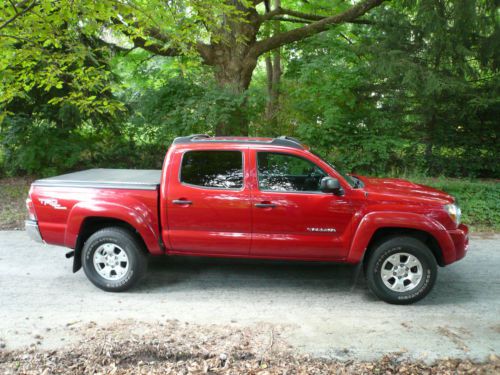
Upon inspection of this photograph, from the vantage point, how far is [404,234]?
16.9 ft

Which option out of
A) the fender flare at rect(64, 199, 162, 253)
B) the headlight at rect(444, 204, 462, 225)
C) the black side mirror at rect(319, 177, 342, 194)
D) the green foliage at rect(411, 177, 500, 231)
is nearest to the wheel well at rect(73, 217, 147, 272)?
the fender flare at rect(64, 199, 162, 253)

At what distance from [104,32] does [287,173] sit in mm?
6164

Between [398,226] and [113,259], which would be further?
[113,259]

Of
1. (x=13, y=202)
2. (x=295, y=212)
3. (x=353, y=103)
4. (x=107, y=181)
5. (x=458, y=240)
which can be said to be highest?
(x=353, y=103)

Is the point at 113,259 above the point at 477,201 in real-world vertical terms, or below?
below

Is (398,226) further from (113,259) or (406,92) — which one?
(406,92)

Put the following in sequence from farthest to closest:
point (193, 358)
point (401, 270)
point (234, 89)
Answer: point (234, 89)
point (401, 270)
point (193, 358)

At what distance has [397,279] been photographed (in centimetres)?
503

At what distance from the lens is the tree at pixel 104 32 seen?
5441 mm

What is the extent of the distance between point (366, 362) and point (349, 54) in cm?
913

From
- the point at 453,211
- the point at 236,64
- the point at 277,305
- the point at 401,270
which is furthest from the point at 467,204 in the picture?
the point at 236,64

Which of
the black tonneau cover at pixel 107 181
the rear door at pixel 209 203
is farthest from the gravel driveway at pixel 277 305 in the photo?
the black tonneau cover at pixel 107 181

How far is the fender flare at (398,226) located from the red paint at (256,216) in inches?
0.4

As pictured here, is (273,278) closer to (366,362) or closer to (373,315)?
(373,315)
